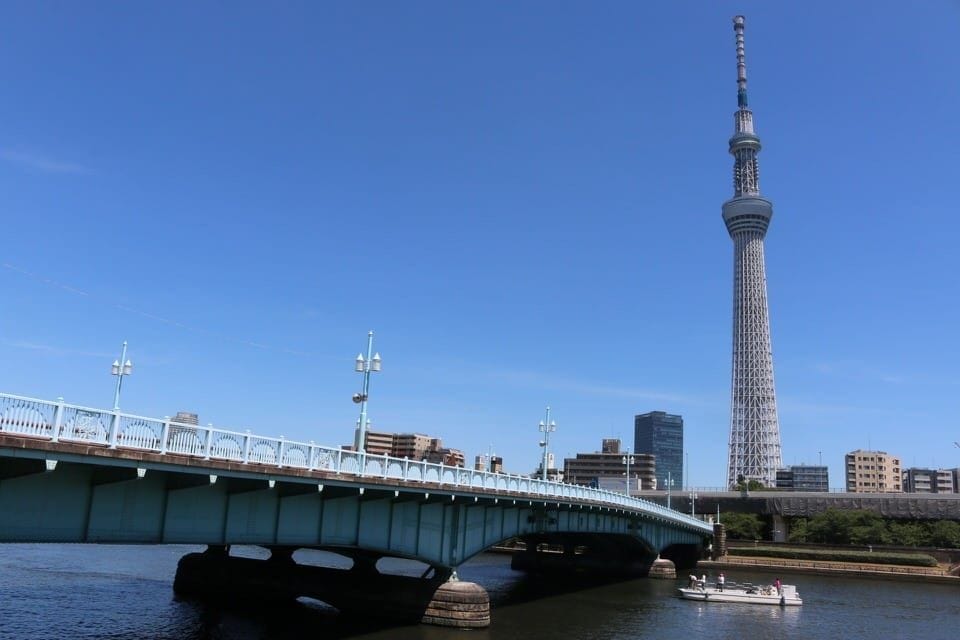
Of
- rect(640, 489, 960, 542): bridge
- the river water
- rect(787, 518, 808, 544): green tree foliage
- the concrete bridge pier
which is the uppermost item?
rect(640, 489, 960, 542): bridge

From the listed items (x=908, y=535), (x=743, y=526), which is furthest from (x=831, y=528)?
(x=743, y=526)

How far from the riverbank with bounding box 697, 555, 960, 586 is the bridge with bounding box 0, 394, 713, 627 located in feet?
152

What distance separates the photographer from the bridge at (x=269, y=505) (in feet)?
76.7

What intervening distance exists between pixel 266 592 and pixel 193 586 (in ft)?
19.0

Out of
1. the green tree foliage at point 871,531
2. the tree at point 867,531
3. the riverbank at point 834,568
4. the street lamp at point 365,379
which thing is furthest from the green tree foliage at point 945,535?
the street lamp at point 365,379

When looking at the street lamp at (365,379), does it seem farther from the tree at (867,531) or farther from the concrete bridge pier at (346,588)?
the tree at (867,531)

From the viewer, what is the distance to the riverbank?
299 feet

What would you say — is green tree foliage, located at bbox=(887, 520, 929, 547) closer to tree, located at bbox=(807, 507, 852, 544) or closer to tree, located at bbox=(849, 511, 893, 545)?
tree, located at bbox=(849, 511, 893, 545)

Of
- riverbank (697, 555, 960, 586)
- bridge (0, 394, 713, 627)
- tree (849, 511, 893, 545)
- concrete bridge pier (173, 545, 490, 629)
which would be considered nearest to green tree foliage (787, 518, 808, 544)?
tree (849, 511, 893, 545)

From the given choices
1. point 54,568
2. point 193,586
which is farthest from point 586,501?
point 54,568

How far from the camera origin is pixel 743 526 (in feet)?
413

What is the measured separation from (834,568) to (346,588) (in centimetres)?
7507

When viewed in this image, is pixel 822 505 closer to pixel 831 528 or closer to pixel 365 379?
pixel 831 528

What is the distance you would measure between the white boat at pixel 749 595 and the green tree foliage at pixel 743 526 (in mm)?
58560
